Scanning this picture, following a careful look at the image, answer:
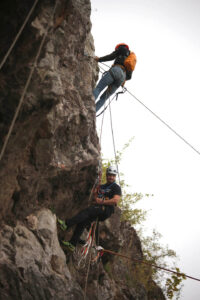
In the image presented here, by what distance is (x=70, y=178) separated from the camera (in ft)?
14.2

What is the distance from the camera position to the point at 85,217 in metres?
4.64

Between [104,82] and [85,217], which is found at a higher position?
[104,82]

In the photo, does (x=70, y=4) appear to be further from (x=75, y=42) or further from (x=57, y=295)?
(x=57, y=295)

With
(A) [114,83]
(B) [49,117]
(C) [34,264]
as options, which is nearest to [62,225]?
(C) [34,264]

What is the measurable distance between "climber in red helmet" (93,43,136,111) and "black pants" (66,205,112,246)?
9.39ft

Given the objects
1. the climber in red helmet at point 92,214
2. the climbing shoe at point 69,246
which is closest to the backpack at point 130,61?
the climber in red helmet at point 92,214

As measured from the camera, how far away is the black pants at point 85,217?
4.61 meters

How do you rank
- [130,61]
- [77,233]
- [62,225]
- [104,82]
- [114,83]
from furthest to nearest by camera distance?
[114,83] < [130,61] < [104,82] < [77,233] < [62,225]

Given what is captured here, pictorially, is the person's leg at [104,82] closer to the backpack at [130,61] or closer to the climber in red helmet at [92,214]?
the backpack at [130,61]

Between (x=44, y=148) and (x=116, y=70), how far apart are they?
11.3 ft

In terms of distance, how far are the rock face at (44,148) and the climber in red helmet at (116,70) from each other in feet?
1.90

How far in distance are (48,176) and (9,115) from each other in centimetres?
160

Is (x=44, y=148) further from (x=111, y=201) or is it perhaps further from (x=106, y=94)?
(x=106, y=94)

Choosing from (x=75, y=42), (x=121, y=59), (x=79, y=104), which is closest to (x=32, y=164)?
(x=79, y=104)
